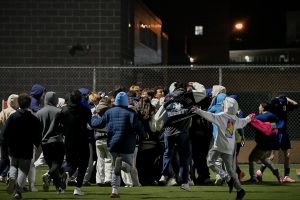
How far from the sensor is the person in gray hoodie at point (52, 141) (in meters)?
13.1

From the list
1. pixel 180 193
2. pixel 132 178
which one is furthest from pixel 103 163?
pixel 180 193

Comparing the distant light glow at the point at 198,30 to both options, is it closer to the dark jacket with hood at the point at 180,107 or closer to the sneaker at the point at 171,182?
A: the sneaker at the point at 171,182

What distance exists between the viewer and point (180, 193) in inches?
535

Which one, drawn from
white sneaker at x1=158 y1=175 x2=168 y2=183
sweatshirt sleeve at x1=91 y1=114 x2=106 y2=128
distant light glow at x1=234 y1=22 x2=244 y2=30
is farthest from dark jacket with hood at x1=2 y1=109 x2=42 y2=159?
distant light glow at x1=234 y1=22 x2=244 y2=30

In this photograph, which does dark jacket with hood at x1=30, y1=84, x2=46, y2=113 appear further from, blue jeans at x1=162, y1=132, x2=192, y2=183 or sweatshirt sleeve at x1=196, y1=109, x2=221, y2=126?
sweatshirt sleeve at x1=196, y1=109, x2=221, y2=126

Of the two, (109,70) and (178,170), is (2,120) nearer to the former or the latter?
(178,170)

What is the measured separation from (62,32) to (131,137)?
9.03 metres

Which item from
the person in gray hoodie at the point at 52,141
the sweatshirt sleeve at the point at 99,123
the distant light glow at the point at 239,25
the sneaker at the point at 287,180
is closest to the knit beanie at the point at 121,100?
the sweatshirt sleeve at the point at 99,123

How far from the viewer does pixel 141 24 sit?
84.0ft

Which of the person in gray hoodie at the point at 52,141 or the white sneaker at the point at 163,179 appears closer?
the person in gray hoodie at the point at 52,141

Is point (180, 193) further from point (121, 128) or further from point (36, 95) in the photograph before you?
point (36, 95)

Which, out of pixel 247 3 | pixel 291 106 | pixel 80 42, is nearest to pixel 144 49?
pixel 80 42

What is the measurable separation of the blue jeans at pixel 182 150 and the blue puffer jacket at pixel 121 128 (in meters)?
1.31

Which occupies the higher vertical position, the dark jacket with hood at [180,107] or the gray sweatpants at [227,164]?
the dark jacket with hood at [180,107]
